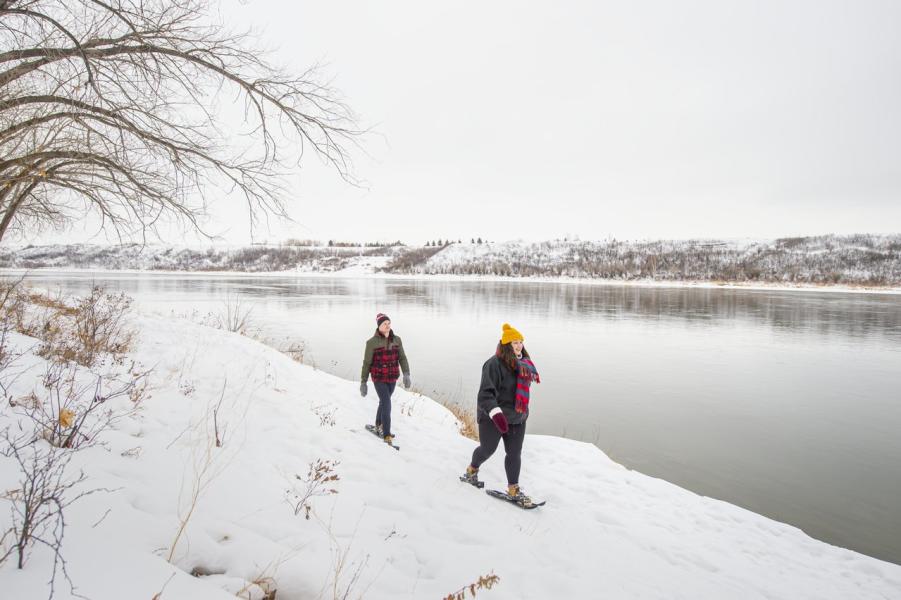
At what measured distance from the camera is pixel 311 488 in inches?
141

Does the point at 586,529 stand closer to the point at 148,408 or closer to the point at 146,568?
the point at 146,568

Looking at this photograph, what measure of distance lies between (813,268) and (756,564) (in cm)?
13425

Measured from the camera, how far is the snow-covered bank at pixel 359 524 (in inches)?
95.9

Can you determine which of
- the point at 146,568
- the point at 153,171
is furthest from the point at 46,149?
the point at 146,568

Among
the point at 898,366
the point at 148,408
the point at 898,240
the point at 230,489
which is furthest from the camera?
the point at 898,240

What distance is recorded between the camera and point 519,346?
4609 millimetres

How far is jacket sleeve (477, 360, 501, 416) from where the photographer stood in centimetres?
445

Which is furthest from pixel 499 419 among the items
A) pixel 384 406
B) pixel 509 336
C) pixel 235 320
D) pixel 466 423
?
pixel 235 320

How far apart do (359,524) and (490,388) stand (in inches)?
71.1

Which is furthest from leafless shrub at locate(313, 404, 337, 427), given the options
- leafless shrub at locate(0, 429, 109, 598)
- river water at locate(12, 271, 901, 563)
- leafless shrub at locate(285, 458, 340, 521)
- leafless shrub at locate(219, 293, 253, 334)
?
leafless shrub at locate(219, 293, 253, 334)

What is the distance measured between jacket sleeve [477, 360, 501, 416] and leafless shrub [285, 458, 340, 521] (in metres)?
1.59

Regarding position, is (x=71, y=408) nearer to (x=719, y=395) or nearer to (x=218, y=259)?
(x=719, y=395)

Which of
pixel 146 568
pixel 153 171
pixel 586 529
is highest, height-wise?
pixel 153 171

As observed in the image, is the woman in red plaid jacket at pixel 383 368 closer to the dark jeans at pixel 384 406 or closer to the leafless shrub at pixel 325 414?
the dark jeans at pixel 384 406
